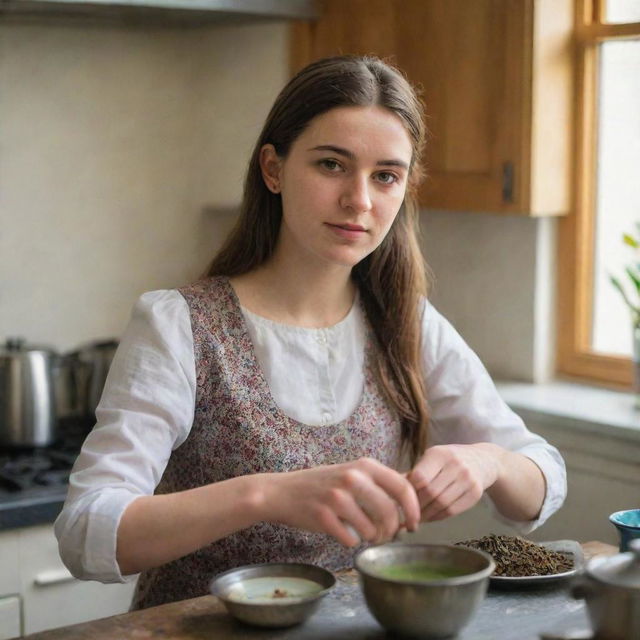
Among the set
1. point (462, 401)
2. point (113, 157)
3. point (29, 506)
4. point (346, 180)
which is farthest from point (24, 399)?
point (346, 180)

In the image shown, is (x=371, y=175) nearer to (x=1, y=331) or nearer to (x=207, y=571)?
(x=207, y=571)

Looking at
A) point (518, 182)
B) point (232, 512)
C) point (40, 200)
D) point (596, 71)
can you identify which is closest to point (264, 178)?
point (232, 512)

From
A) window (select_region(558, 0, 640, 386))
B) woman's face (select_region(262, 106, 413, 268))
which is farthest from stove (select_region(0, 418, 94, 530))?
window (select_region(558, 0, 640, 386))

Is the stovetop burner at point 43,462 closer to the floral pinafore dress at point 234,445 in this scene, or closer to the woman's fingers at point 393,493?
the floral pinafore dress at point 234,445

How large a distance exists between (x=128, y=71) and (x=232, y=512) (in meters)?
1.95

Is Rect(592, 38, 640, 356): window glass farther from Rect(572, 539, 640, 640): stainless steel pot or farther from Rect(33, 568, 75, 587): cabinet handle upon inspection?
Rect(572, 539, 640, 640): stainless steel pot

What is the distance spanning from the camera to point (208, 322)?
6.06 ft

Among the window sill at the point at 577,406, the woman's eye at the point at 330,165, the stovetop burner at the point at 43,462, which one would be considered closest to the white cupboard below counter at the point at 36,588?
the stovetop burner at the point at 43,462

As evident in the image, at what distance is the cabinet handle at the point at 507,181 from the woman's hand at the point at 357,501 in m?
1.33

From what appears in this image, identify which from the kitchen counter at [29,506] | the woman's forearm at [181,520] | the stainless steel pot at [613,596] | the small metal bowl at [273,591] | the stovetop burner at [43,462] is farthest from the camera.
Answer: the stovetop burner at [43,462]

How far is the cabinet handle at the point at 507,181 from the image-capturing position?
2.65m

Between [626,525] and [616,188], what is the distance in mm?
1320

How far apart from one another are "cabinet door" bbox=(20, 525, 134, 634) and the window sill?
1.04 m

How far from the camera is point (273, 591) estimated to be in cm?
149
